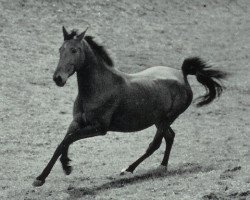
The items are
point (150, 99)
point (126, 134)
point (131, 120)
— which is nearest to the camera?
point (131, 120)

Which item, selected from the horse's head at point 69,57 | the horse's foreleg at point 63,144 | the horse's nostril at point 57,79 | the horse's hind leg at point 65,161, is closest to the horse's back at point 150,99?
the horse's foreleg at point 63,144

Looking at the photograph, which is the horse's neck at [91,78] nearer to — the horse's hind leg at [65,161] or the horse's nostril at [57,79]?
the horse's nostril at [57,79]

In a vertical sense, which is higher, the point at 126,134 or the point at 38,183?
the point at 38,183

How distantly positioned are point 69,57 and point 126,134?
5519mm

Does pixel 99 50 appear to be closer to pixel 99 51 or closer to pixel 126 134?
pixel 99 51

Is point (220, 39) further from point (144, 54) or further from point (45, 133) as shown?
point (45, 133)

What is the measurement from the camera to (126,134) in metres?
13.9

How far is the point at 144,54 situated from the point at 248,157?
12.1m

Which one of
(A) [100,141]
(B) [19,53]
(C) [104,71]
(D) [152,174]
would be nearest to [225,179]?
(D) [152,174]

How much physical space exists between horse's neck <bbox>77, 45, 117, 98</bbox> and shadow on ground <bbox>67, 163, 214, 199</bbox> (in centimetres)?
131

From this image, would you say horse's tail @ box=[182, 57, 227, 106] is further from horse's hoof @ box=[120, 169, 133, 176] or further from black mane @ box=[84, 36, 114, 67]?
horse's hoof @ box=[120, 169, 133, 176]

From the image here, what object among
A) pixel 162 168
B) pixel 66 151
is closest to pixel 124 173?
pixel 162 168

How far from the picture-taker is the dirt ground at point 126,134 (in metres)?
8.78

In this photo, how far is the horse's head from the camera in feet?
27.8
